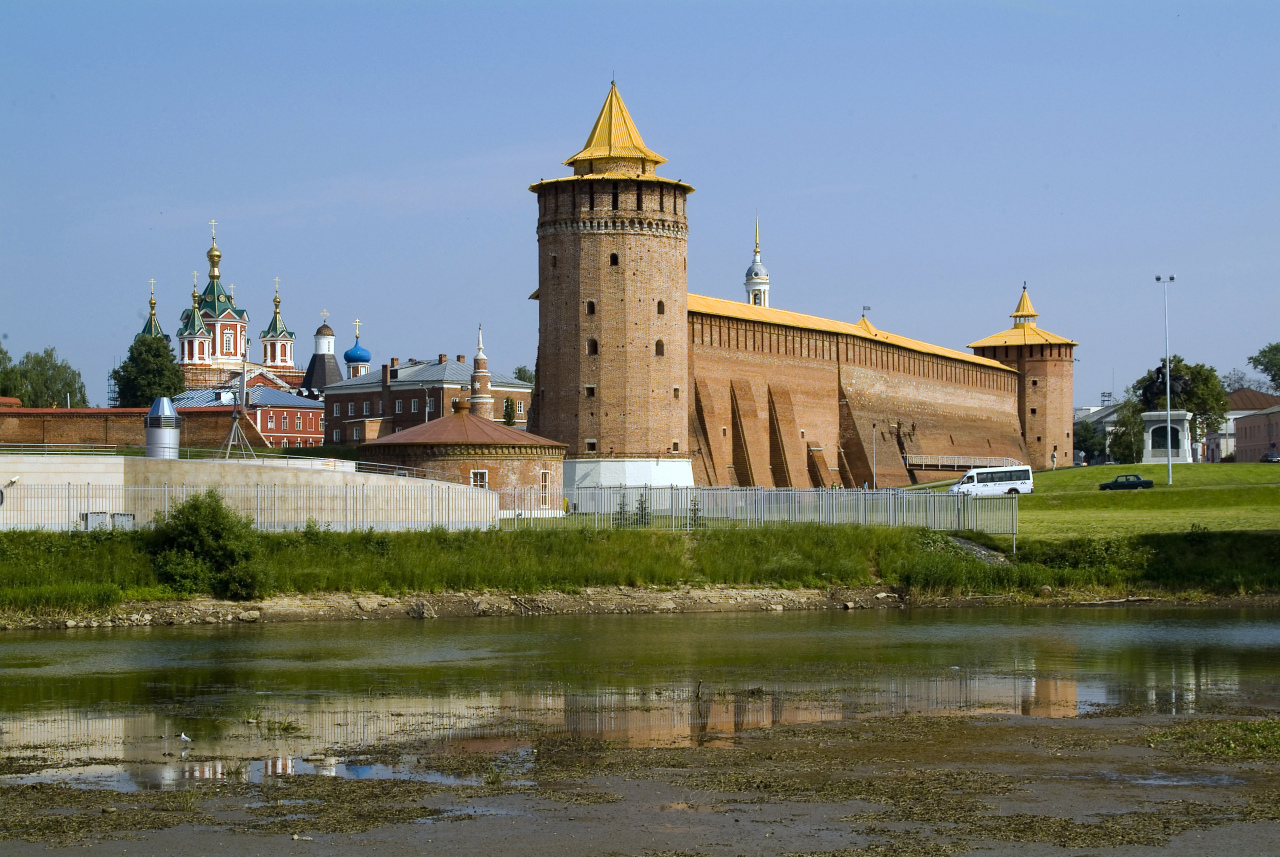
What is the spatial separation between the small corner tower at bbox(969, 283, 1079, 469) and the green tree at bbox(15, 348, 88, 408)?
48602 mm

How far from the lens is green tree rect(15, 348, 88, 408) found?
7706 cm

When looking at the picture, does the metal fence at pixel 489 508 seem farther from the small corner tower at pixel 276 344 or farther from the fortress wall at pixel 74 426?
the small corner tower at pixel 276 344

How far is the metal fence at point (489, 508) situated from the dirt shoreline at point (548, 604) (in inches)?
101

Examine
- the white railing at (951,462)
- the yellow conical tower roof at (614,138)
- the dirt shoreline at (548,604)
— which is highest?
the yellow conical tower roof at (614,138)

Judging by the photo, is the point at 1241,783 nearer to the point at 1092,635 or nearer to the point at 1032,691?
the point at 1032,691

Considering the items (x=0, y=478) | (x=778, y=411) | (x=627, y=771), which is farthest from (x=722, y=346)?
(x=627, y=771)

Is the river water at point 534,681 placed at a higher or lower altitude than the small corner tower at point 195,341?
lower

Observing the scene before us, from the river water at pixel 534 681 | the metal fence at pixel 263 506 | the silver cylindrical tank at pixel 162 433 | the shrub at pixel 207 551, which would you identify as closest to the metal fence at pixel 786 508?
the metal fence at pixel 263 506

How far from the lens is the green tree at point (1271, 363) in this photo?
446ft

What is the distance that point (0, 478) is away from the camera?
25766 mm

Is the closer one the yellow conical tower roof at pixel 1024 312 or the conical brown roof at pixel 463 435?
the conical brown roof at pixel 463 435

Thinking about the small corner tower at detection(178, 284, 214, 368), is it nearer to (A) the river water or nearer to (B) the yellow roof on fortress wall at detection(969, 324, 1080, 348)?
(B) the yellow roof on fortress wall at detection(969, 324, 1080, 348)

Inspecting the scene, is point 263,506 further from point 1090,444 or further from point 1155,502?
point 1090,444

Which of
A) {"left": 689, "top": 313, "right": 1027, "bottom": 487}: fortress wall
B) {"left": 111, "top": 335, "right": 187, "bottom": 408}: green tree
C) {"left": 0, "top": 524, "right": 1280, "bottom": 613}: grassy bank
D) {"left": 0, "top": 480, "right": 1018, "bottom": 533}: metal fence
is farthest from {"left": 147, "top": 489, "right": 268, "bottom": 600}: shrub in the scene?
{"left": 111, "top": 335, "right": 187, "bottom": 408}: green tree
